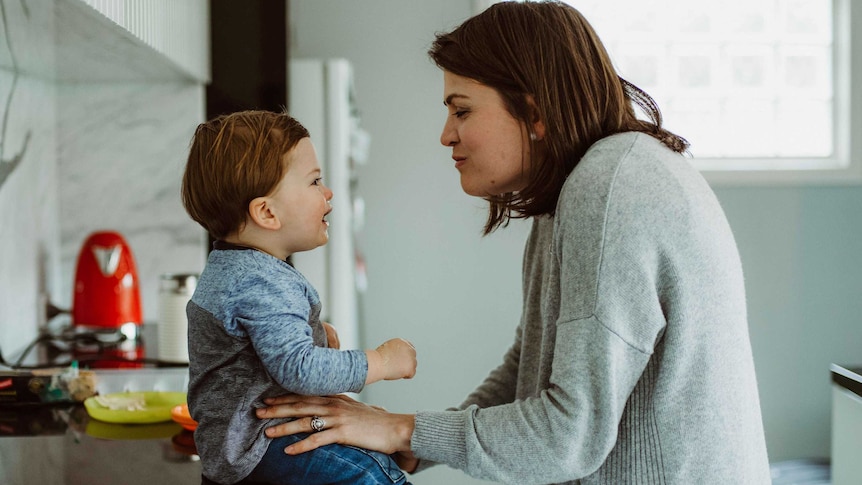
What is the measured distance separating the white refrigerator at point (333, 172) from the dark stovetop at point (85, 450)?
1083 millimetres

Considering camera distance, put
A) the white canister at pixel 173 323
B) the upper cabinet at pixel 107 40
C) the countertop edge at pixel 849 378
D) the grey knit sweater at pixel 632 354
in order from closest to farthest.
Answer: the grey knit sweater at pixel 632 354 < the upper cabinet at pixel 107 40 < the countertop edge at pixel 849 378 < the white canister at pixel 173 323

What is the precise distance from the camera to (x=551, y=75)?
105 cm

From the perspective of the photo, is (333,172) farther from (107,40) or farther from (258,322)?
(258,322)

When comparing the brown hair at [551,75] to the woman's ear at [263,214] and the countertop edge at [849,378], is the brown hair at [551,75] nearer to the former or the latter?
the woman's ear at [263,214]

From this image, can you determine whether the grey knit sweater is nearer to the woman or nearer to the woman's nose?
→ the woman

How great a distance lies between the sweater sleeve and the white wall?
7.82 feet

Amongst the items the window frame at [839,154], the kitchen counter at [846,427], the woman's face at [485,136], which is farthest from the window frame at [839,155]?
the woman's face at [485,136]

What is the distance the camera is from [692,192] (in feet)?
3.15

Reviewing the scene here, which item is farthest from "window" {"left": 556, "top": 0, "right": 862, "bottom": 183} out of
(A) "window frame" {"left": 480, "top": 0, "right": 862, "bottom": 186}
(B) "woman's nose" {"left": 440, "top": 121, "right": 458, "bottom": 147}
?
(B) "woman's nose" {"left": 440, "top": 121, "right": 458, "bottom": 147}

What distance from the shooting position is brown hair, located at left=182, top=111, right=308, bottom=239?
100 cm

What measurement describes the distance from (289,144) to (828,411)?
3.31 meters

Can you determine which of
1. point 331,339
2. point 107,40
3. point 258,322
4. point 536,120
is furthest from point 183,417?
point 107,40

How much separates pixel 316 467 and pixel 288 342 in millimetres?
176

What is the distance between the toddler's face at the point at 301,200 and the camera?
3.38 feet
